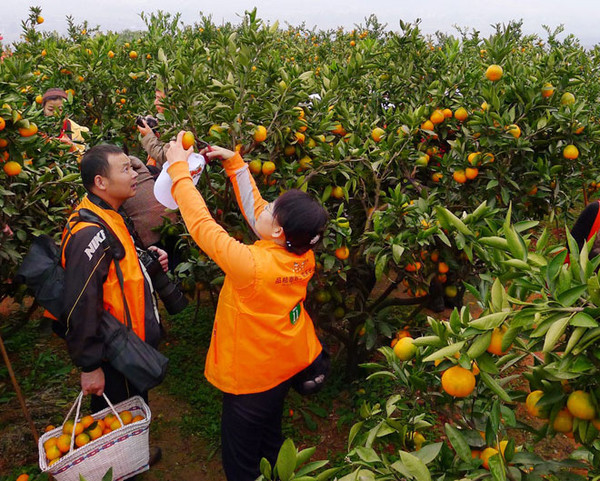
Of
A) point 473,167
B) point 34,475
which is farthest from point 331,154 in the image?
point 34,475

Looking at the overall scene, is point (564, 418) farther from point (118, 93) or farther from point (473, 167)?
point (118, 93)

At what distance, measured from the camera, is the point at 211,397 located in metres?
3.23

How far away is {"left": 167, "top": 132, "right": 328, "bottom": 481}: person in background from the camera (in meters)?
1.80

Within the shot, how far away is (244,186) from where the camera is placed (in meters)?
2.20

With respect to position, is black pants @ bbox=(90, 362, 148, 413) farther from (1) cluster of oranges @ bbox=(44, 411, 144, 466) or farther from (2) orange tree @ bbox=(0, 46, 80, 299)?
(2) orange tree @ bbox=(0, 46, 80, 299)

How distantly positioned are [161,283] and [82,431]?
0.76m

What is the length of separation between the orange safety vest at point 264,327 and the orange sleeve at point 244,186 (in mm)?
345

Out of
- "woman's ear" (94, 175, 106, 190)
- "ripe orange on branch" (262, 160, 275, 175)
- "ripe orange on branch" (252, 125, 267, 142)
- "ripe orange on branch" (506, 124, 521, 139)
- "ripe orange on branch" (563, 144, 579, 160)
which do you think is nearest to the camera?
"woman's ear" (94, 175, 106, 190)

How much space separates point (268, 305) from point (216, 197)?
36.3 inches

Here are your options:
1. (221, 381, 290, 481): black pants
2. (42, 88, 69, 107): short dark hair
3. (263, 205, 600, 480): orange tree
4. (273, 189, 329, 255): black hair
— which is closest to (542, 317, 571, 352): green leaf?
(263, 205, 600, 480): orange tree

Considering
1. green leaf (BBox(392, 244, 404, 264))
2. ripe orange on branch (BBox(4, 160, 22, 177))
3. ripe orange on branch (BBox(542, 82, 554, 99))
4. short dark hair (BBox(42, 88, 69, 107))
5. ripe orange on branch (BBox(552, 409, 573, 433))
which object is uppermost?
ripe orange on branch (BBox(542, 82, 554, 99))

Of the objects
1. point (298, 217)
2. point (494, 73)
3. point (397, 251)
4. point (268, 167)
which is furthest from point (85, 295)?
point (494, 73)

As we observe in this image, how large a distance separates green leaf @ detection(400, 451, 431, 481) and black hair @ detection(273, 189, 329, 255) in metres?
0.92

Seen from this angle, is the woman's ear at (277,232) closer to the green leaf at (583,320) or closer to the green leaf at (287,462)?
the green leaf at (287,462)
